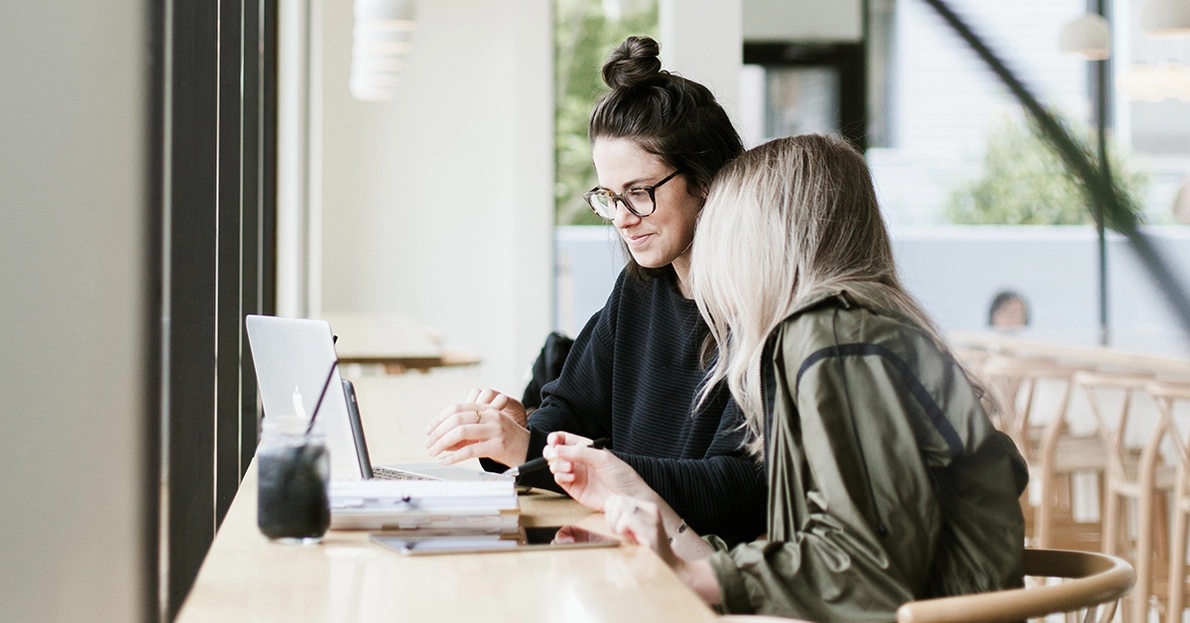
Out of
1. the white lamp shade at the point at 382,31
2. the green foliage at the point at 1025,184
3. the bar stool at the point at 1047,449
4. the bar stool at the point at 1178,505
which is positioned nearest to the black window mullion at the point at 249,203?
the white lamp shade at the point at 382,31

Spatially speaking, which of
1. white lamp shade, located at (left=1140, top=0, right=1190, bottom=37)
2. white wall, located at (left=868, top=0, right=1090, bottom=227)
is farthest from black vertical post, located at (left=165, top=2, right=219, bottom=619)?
white wall, located at (left=868, top=0, right=1090, bottom=227)

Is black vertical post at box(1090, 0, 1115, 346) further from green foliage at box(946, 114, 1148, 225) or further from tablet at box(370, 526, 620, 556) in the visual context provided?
tablet at box(370, 526, 620, 556)

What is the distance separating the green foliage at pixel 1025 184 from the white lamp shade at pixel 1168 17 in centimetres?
173

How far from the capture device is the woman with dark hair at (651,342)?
5.42 feet

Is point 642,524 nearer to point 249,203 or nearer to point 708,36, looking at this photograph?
point 249,203

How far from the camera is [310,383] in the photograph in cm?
147

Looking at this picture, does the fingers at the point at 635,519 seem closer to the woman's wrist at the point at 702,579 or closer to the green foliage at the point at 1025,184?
the woman's wrist at the point at 702,579

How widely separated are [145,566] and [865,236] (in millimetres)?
1129

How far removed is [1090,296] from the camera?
6.86 m

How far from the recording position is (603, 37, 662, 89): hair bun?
73.6 inches

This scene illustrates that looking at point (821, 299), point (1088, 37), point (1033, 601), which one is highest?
point (1088, 37)

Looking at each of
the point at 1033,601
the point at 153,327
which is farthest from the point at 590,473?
the point at 153,327

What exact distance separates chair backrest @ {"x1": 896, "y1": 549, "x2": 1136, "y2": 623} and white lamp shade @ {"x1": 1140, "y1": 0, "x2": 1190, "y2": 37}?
450 cm

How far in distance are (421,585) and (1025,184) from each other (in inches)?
263
